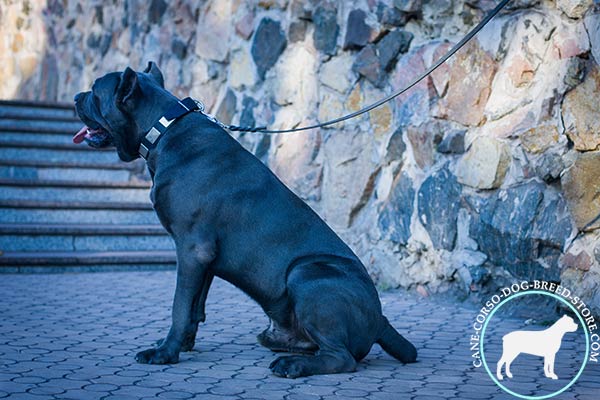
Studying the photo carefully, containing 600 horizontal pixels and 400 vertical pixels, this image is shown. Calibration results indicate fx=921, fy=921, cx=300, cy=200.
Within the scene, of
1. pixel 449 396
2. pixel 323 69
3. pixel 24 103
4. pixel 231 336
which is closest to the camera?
pixel 449 396

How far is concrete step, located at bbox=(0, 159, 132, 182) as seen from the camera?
8414mm

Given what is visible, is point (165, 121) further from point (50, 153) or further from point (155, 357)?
point (50, 153)

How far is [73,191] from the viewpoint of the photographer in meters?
8.30

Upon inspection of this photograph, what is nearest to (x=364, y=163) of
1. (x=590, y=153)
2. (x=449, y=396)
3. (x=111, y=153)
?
(x=590, y=153)

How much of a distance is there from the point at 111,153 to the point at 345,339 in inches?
241

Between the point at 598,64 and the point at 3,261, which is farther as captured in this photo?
the point at 3,261

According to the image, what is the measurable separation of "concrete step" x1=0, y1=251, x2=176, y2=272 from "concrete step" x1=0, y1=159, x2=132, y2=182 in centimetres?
153

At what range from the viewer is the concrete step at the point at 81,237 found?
719cm

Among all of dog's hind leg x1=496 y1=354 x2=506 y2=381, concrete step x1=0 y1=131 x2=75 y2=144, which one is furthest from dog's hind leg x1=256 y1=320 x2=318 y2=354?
concrete step x1=0 y1=131 x2=75 y2=144

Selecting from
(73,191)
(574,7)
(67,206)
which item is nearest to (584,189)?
(574,7)

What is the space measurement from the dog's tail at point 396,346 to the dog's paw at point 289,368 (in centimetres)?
47

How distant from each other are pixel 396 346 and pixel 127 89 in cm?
165

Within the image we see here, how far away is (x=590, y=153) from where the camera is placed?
4.79 meters

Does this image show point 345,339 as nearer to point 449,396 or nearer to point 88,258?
point 449,396
